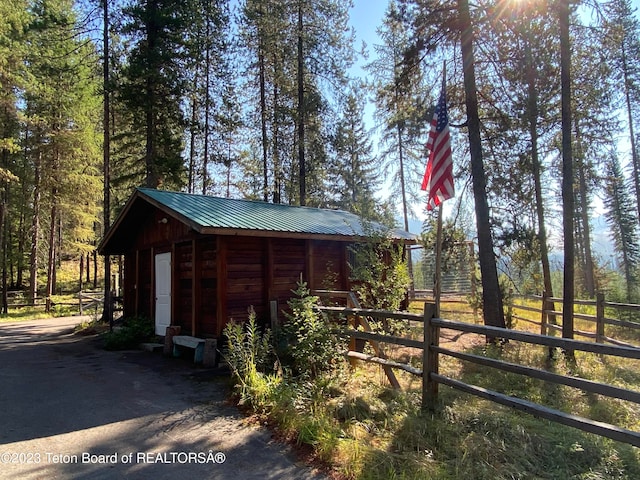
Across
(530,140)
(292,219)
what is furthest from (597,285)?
(292,219)

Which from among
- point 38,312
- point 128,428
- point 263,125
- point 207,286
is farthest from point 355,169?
point 128,428

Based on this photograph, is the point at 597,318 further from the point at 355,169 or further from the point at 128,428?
the point at 355,169

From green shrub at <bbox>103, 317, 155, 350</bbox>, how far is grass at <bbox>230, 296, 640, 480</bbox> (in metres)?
5.65

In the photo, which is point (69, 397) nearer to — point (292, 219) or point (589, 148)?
point (292, 219)

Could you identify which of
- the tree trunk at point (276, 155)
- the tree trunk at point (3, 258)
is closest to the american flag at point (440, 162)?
the tree trunk at point (276, 155)

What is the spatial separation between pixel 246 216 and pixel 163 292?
2907mm

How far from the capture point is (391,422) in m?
3.97

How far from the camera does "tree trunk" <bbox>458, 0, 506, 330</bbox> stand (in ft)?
28.1

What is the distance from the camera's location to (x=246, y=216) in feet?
27.2

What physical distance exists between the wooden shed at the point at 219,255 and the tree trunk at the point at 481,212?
9.24 feet

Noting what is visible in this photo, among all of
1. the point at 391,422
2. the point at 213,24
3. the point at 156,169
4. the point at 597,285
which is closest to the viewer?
the point at 391,422

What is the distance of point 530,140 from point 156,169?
12672 millimetres

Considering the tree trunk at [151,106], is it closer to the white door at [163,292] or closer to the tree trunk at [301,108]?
the tree trunk at [301,108]

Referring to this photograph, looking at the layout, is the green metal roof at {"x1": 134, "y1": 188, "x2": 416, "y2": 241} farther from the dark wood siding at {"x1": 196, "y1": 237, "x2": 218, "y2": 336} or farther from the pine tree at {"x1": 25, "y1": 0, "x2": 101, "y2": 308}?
the pine tree at {"x1": 25, "y1": 0, "x2": 101, "y2": 308}
